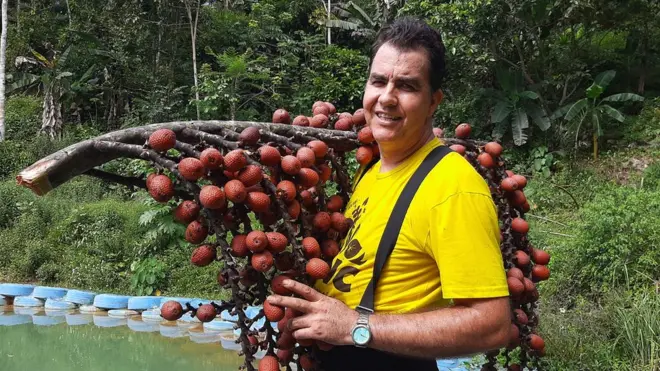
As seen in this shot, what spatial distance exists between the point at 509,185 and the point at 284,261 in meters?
0.71

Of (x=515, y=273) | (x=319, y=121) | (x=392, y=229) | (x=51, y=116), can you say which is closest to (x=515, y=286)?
(x=515, y=273)

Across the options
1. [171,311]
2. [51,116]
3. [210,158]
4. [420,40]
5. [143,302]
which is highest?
[420,40]

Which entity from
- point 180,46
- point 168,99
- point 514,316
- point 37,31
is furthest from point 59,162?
point 37,31

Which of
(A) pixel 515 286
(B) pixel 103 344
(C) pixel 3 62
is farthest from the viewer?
(C) pixel 3 62

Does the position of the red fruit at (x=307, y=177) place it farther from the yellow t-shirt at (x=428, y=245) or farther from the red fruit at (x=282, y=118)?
the red fruit at (x=282, y=118)

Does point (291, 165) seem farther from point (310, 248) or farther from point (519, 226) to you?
point (519, 226)

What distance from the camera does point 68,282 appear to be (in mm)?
7137

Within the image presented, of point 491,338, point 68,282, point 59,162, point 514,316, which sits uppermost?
point 59,162

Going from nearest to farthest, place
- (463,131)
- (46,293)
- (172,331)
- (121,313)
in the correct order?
(463,131), (172,331), (121,313), (46,293)

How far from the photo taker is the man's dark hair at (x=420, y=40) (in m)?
1.10

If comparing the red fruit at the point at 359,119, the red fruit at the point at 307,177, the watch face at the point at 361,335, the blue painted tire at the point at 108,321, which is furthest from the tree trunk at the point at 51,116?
the watch face at the point at 361,335

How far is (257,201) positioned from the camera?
98 centimetres

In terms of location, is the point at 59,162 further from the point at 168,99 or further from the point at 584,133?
the point at 168,99

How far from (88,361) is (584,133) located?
801 centimetres
